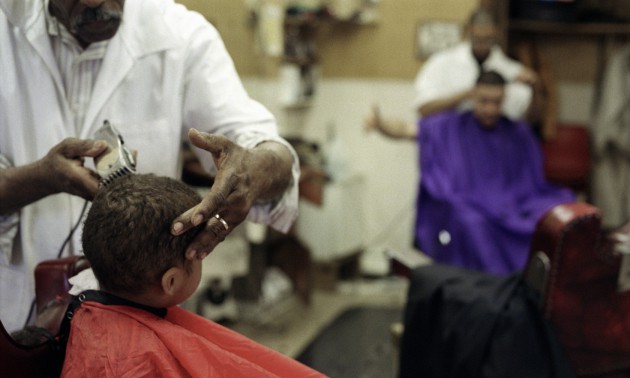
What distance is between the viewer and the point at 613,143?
191 inches

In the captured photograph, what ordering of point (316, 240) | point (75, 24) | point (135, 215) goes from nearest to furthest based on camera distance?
point (135, 215)
point (75, 24)
point (316, 240)

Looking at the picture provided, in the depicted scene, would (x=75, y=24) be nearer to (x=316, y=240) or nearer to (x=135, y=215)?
(x=135, y=215)

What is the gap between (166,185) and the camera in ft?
3.62

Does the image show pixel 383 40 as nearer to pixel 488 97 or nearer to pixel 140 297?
pixel 488 97

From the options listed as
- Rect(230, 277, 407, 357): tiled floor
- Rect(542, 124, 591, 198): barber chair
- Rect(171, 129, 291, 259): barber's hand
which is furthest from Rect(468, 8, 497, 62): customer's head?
Rect(171, 129, 291, 259): barber's hand

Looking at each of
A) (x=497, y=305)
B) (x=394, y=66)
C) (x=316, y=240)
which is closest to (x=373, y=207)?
(x=316, y=240)

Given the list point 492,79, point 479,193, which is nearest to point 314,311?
point 479,193

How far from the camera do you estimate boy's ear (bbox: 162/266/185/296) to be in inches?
42.9

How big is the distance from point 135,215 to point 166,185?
8 centimetres

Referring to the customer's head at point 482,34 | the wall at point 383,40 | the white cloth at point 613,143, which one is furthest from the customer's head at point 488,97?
the white cloth at point 613,143

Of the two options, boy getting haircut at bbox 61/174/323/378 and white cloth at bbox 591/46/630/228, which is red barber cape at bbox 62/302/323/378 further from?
white cloth at bbox 591/46/630/228

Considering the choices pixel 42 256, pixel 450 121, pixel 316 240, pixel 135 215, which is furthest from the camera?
pixel 316 240

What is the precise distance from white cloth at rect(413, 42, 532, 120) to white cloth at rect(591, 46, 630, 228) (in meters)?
0.84

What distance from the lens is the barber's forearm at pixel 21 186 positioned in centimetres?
121
